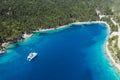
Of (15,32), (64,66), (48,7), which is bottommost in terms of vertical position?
(64,66)

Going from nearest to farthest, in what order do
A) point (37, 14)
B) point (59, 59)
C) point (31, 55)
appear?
point (31, 55) < point (59, 59) < point (37, 14)

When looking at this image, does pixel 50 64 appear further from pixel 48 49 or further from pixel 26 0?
pixel 26 0

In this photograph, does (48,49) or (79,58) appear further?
(48,49)

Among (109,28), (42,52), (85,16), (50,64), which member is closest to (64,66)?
(50,64)

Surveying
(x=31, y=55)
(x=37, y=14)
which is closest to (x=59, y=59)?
(x=31, y=55)

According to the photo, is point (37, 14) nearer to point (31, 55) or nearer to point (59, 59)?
point (31, 55)

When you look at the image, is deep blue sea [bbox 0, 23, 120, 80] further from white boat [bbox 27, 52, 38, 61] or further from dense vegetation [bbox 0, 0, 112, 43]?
dense vegetation [bbox 0, 0, 112, 43]

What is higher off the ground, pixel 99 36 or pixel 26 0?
pixel 26 0
